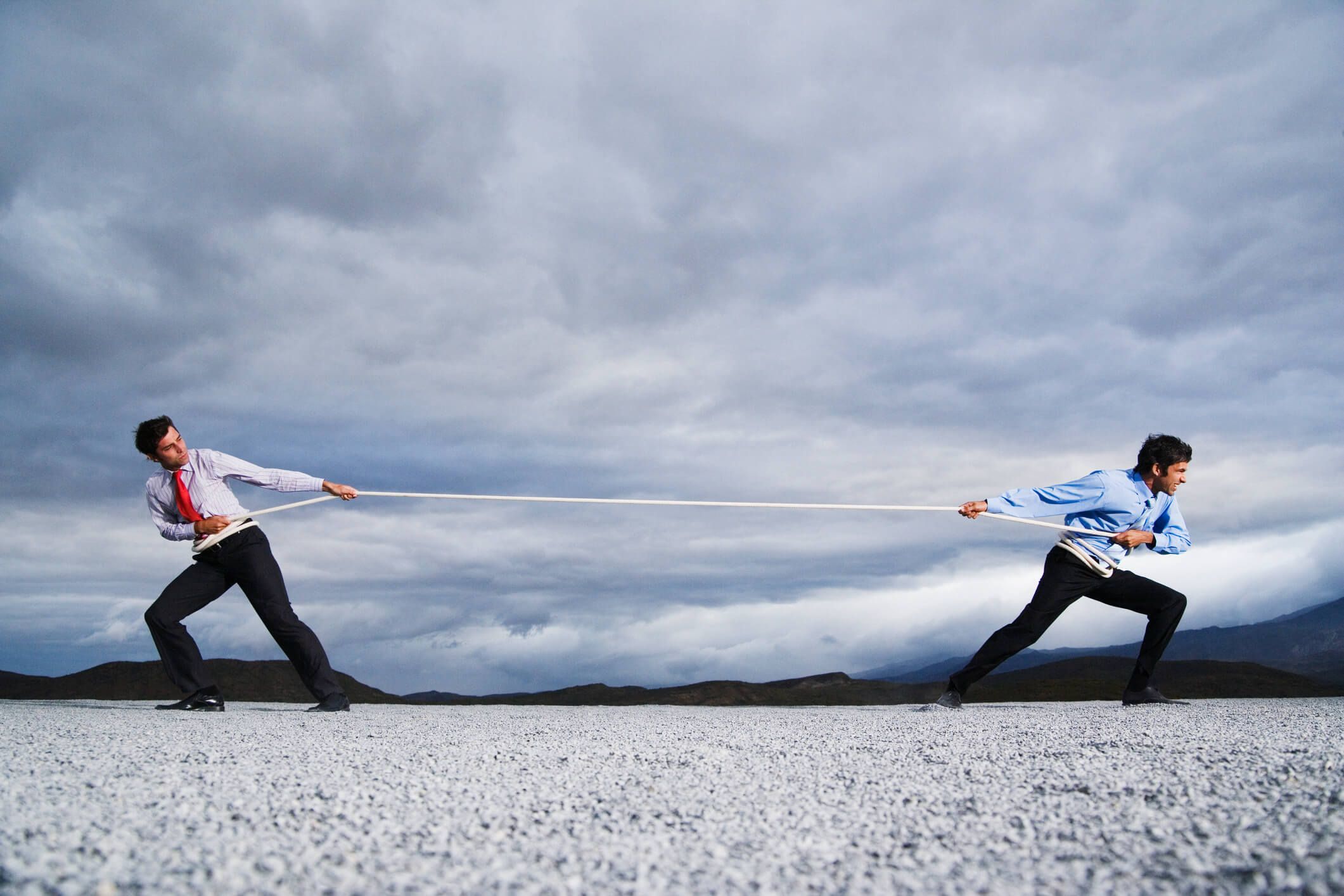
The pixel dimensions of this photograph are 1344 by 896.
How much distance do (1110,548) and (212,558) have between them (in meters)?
7.00

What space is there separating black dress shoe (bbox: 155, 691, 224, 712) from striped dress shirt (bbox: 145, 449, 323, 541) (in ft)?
4.24

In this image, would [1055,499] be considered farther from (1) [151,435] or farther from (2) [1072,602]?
(1) [151,435]

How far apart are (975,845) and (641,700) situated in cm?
771

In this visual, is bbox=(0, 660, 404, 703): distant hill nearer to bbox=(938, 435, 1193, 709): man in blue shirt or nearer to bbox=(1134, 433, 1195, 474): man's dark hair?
bbox=(938, 435, 1193, 709): man in blue shirt

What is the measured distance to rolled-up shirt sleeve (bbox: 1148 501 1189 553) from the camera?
705 centimetres

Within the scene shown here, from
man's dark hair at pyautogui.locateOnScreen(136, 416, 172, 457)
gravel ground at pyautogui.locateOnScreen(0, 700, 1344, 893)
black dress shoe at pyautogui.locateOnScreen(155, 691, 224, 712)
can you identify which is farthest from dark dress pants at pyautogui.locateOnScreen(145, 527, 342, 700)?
gravel ground at pyautogui.locateOnScreen(0, 700, 1344, 893)

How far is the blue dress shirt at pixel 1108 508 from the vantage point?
6.43m

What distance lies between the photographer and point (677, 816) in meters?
2.49

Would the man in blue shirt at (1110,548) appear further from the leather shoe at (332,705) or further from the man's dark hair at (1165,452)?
the leather shoe at (332,705)

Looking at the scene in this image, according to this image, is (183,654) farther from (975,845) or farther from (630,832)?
(975,845)

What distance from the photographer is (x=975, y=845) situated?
2230mm

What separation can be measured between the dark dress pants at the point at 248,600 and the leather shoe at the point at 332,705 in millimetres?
30

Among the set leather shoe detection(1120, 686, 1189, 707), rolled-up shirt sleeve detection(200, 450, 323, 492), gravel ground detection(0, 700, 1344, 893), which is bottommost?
leather shoe detection(1120, 686, 1189, 707)

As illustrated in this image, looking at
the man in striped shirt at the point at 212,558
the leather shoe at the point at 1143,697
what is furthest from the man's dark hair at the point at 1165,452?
the man in striped shirt at the point at 212,558
